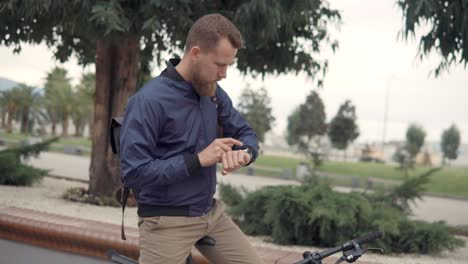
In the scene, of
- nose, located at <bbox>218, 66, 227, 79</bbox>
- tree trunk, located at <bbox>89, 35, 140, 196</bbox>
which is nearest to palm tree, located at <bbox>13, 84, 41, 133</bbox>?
tree trunk, located at <bbox>89, 35, 140, 196</bbox>

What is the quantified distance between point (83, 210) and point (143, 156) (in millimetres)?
7154

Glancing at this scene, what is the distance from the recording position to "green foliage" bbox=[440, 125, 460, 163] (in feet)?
352

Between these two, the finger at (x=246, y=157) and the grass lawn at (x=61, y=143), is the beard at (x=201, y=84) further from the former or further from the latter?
the grass lawn at (x=61, y=143)

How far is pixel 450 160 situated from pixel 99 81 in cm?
11030

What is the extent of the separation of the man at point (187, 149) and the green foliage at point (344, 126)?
65633 mm

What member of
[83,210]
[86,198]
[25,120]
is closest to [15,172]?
[86,198]

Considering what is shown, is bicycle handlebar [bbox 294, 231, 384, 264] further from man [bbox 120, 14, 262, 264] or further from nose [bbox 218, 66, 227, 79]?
nose [bbox 218, 66, 227, 79]

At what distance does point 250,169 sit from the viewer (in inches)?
1139

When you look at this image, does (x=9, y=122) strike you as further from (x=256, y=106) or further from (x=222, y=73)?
(x=222, y=73)

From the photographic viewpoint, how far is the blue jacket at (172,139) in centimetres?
223

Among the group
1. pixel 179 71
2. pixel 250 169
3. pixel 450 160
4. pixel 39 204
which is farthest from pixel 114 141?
pixel 450 160

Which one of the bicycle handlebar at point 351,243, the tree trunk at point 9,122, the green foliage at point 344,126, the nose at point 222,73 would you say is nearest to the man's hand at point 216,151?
the nose at point 222,73

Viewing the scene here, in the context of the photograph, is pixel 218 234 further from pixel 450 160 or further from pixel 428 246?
pixel 450 160

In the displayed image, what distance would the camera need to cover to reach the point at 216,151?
86.1 inches
